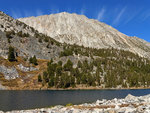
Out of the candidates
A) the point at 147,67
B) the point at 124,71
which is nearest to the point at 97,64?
the point at 124,71

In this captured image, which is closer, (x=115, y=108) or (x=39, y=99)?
(x=115, y=108)

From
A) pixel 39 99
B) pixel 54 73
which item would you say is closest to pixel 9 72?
pixel 54 73

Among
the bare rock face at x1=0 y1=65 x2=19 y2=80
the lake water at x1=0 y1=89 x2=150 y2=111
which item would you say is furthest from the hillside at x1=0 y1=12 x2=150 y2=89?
the lake water at x1=0 y1=89 x2=150 y2=111

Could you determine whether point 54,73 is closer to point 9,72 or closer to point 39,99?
point 9,72

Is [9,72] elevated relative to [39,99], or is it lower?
elevated

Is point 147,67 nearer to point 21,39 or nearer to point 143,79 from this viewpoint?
point 143,79

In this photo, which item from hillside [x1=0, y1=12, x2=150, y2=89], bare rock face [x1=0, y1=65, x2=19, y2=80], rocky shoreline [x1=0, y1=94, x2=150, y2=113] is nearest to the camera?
rocky shoreline [x1=0, y1=94, x2=150, y2=113]

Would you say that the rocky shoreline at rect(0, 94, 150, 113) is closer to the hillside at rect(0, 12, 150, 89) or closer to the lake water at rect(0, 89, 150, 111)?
the lake water at rect(0, 89, 150, 111)

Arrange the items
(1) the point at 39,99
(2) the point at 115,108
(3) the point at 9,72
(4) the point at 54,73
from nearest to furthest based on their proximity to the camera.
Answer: (2) the point at 115,108 → (1) the point at 39,99 → (3) the point at 9,72 → (4) the point at 54,73

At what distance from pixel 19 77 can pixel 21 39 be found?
75437mm

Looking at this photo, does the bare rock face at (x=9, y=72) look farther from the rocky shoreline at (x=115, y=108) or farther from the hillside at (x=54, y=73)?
the rocky shoreline at (x=115, y=108)

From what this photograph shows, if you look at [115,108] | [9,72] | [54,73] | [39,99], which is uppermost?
[9,72]

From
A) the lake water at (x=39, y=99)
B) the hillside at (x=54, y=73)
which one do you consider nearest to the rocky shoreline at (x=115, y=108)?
the lake water at (x=39, y=99)

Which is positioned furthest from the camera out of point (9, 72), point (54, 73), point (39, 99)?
point (54, 73)
